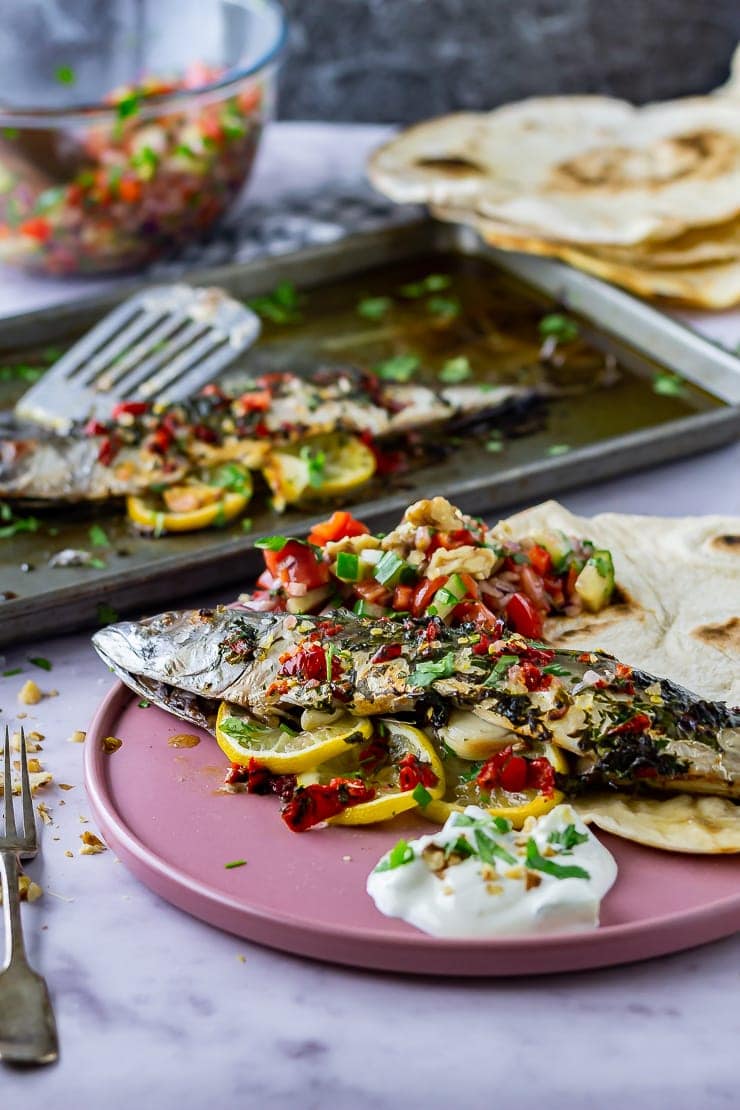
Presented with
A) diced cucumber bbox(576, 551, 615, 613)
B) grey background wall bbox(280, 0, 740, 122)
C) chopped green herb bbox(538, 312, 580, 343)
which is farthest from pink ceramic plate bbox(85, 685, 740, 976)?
grey background wall bbox(280, 0, 740, 122)

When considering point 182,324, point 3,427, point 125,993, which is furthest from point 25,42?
point 125,993

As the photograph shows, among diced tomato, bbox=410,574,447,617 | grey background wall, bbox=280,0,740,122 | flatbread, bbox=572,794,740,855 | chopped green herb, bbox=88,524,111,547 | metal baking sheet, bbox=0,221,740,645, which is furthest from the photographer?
grey background wall, bbox=280,0,740,122

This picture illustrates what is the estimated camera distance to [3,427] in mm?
5582

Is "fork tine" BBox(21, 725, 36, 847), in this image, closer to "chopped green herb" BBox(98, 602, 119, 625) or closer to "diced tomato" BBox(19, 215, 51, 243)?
"chopped green herb" BBox(98, 602, 119, 625)

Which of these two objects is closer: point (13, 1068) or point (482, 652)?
point (13, 1068)

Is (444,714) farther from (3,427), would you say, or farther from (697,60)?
(697,60)

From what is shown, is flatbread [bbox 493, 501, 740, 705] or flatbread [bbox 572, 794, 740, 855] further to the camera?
flatbread [bbox 493, 501, 740, 705]

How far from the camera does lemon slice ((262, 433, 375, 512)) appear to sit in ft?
16.7

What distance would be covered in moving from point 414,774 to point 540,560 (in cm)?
104

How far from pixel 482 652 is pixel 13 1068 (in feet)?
A: 5.01

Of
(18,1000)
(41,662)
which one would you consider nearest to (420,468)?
(41,662)

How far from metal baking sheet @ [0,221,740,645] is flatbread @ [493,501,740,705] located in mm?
480

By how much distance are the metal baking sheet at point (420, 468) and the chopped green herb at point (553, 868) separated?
1763mm

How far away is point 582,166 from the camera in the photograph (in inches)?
284
